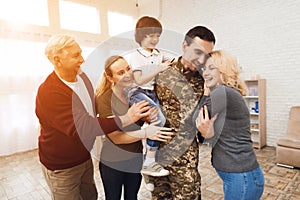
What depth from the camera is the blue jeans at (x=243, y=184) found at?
3.58 ft

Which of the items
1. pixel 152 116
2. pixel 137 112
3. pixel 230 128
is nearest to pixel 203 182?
pixel 230 128

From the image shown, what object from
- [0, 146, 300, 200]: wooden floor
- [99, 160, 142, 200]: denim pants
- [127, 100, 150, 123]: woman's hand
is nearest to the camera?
[127, 100, 150, 123]: woman's hand

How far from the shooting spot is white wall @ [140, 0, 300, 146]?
3.58 meters

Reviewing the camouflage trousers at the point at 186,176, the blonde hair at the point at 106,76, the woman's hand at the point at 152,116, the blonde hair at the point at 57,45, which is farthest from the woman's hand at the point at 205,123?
the blonde hair at the point at 57,45

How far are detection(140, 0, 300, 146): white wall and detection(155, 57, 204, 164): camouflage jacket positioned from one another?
11.1 feet

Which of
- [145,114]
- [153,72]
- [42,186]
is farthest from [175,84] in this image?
[42,186]

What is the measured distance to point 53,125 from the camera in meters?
1.09

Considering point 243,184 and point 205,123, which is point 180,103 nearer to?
point 205,123

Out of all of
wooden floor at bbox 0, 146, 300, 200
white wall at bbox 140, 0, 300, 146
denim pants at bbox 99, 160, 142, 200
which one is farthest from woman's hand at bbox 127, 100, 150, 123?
white wall at bbox 140, 0, 300, 146

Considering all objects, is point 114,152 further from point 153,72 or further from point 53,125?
point 153,72

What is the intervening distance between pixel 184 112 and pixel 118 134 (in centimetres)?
41

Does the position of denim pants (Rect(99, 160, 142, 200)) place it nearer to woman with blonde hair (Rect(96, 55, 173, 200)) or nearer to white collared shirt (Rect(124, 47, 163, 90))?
woman with blonde hair (Rect(96, 55, 173, 200))

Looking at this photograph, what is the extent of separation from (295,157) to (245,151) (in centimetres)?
249

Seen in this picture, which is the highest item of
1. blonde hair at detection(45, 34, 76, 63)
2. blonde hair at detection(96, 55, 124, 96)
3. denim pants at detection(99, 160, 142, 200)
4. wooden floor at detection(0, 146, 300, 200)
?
blonde hair at detection(45, 34, 76, 63)
